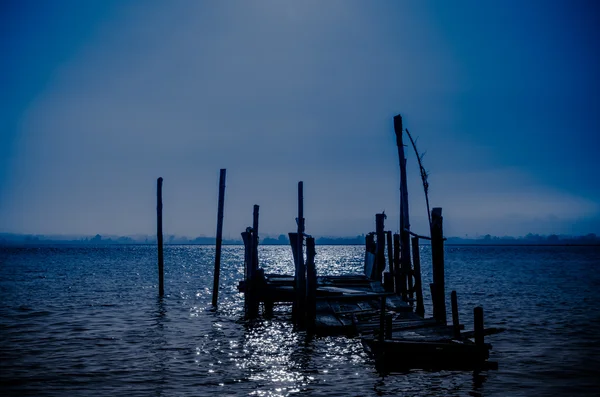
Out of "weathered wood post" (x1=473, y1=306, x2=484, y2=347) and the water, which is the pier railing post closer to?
the water

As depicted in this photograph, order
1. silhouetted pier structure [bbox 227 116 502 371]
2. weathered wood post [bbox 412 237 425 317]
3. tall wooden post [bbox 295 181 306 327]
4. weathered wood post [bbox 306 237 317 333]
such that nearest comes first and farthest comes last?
silhouetted pier structure [bbox 227 116 502 371] → weathered wood post [bbox 306 237 317 333] → tall wooden post [bbox 295 181 306 327] → weathered wood post [bbox 412 237 425 317]

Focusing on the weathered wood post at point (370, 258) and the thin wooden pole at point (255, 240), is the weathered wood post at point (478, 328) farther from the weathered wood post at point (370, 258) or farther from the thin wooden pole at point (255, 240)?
the weathered wood post at point (370, 258)

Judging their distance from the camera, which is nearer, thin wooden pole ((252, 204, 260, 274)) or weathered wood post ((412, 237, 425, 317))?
weathered wood post ((412, 237, 425, 317))

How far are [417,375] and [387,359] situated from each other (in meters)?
0.75

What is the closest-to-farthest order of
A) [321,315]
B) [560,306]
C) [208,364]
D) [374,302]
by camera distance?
[208,364] < [321,315] < [374,302] < [560,306]

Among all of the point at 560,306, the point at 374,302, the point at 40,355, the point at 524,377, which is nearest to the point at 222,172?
the point at 374,302

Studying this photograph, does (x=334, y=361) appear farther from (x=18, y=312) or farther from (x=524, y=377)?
(x=18, y=312)

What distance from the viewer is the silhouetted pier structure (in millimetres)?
10461

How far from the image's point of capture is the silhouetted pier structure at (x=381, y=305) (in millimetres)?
10461

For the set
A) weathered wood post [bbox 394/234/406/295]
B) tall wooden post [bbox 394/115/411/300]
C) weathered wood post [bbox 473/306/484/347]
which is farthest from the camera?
weathered wood post [bbox 394/234/406/295]

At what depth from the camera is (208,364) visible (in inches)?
469

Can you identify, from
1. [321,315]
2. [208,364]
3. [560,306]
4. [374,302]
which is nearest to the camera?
[208,364]

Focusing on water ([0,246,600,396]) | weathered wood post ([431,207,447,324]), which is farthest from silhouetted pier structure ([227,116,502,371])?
water ([0,246,600,396])

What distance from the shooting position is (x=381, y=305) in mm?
10648
